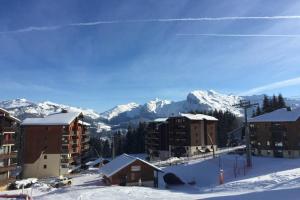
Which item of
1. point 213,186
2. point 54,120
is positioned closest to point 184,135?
point 54,120

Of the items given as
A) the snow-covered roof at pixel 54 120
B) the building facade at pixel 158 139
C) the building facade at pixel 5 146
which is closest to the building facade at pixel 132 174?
the building facade at pixel 5 146

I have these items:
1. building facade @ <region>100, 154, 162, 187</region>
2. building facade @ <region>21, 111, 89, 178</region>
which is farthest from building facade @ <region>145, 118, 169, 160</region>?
building facade @ <region>100, 154, 162, 187</region>

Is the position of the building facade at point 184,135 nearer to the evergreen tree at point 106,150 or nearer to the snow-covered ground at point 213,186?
the snow-covered ground at point 213,186

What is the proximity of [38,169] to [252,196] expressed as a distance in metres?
78.4

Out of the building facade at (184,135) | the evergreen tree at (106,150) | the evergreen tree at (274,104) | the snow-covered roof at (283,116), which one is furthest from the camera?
the evergreen tree at (106,150)

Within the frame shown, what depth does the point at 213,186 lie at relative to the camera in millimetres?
62688

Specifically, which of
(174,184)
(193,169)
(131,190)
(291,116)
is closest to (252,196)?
(131,190)

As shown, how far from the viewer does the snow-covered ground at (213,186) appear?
41.4 metres

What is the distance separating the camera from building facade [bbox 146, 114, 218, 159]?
13188cm

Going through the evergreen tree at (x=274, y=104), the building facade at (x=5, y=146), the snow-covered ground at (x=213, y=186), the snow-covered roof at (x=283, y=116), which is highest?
the evergreen tree at (x=274, y=104)

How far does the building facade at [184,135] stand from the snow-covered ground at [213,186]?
3453cm

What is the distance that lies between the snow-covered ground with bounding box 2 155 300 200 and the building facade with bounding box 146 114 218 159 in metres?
34.5

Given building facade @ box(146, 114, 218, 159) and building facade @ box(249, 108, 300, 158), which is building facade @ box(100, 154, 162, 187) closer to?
building facade @ box(249, 108, 300, 158)

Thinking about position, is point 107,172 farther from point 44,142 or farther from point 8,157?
point 44,142
